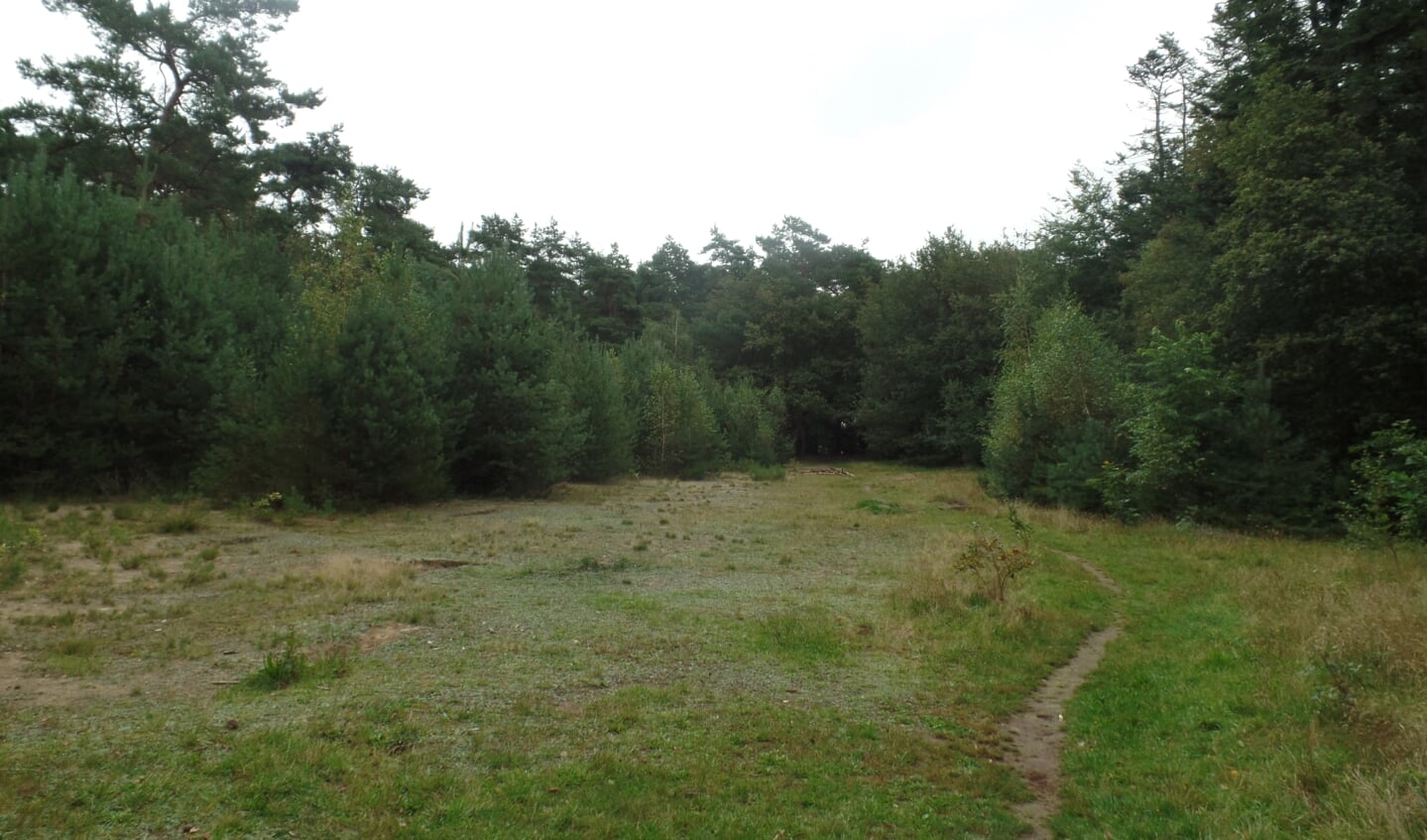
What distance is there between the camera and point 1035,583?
13172 millimetres

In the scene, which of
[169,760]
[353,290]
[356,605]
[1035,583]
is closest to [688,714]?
[169,760]

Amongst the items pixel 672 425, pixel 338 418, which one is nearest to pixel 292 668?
pixel 338 418

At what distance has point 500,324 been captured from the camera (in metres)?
27.7

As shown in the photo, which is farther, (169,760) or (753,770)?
A: (753,770)

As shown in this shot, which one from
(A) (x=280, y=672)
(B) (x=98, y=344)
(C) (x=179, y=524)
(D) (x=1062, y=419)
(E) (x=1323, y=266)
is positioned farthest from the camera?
(D) (x=1062, y=419)

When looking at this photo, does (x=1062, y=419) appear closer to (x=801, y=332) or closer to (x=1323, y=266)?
(x=1323, y=266)

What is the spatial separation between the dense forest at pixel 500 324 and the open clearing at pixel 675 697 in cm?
717

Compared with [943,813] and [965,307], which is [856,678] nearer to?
[943,813]

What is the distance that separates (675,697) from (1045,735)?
10.5 feet

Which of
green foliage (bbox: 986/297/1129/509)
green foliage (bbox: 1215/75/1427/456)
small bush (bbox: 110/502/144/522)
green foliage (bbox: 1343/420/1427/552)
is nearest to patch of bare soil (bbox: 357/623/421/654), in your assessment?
small bush (bbox: 110/502/144/522)

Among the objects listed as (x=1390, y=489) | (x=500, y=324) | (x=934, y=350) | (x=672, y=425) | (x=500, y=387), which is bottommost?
(x=1390, y=489)

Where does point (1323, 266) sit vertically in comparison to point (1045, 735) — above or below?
above

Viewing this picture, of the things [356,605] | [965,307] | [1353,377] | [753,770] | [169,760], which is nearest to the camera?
[169,760]

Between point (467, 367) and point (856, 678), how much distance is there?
2179cm
